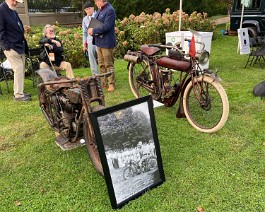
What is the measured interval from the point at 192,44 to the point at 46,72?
197 centimetres

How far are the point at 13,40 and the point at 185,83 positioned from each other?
3.24 meters

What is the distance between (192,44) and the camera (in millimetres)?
3725

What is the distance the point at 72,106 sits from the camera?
313 cm

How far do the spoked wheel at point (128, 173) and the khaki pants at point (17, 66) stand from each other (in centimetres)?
368

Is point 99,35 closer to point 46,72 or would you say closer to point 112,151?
point 46,72

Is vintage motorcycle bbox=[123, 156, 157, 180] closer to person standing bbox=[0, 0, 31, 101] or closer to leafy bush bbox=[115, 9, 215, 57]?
person standing bbox=[0, 0, 31, 101]

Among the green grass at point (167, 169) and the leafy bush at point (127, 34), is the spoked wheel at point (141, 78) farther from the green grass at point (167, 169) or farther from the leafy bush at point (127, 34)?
the leafy bush at point (127, 34)

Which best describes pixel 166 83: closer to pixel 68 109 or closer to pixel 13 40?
pixel 68 109

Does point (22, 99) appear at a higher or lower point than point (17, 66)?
lower

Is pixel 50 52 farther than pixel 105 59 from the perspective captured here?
No

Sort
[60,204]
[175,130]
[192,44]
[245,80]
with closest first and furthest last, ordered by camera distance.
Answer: [60,204] → [192,44] → [175,130] → [245,80]

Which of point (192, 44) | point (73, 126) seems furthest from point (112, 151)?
point (192, 44)

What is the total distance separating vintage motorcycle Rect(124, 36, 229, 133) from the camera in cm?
368

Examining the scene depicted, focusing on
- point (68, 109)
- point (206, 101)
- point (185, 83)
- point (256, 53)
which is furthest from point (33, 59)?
point (256, 53)
